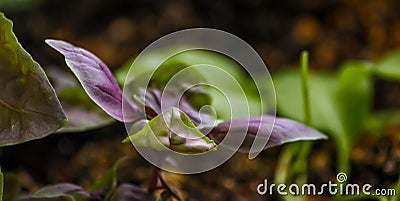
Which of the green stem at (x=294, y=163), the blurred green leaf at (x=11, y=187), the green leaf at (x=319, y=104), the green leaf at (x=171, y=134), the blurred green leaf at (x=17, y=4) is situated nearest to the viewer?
the green leaf at (x=171, y=134)

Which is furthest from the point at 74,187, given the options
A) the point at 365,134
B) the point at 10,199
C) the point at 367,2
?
the point at 367,2

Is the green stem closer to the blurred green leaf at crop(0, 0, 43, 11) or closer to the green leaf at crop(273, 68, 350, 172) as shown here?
the green leaf at crop(273, 68, 350, 172)

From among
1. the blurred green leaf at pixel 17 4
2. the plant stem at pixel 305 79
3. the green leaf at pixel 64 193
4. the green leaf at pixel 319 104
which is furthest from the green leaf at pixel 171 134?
the blurred green leaf at pixel 17 4

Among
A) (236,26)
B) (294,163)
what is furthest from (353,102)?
(236,26)

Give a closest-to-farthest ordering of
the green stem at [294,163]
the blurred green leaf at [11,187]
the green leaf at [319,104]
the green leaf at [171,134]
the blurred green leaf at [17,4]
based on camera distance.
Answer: the green leaf at [171,134]
the blurred green leaf at [11,187]
the green stem at [294,163]
the green leaf at [319,104]
the blurred green leaf at [17,4]

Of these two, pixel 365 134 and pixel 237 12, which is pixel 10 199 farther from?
pixel 237 12

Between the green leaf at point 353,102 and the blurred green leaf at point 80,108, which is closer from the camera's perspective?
the blurred green leaf at point 80,108

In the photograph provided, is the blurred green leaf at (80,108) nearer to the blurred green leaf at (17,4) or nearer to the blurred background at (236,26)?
the blurred background at (236,26)

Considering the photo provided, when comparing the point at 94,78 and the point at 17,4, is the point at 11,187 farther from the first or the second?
the point at 17,4
